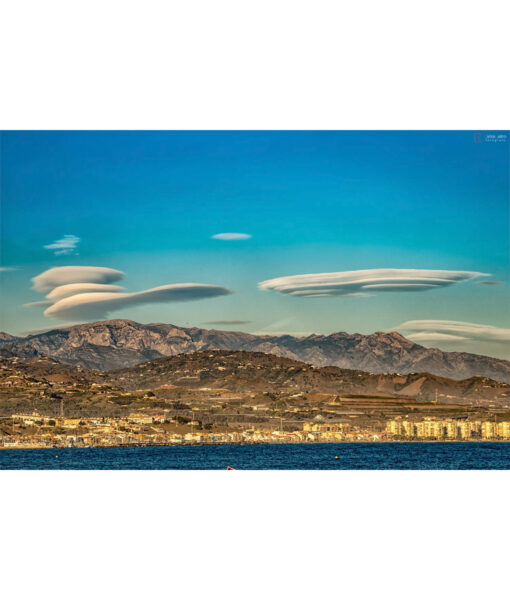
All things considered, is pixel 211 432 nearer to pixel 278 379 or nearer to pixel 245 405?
pixel 245 405

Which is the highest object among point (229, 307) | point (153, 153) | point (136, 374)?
point (153, 153)

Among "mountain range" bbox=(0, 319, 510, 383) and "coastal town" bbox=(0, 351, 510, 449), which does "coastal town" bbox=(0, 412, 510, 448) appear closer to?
"coastal town" bbox=(0, 351, 510, 449)

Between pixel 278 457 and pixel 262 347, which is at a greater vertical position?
pixel 262 347

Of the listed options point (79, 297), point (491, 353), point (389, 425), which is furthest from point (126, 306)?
point (491, 353)

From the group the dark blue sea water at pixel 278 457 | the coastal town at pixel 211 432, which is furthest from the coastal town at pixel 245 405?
the dark blue sea water at pixel 278 457

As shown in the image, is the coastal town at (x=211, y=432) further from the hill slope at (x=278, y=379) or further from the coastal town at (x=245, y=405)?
the hill slope at (x=278, y=379)

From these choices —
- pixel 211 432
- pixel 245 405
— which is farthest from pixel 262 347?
pixel 211 432

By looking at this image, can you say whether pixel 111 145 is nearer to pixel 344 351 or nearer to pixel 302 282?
pixel 302 282
